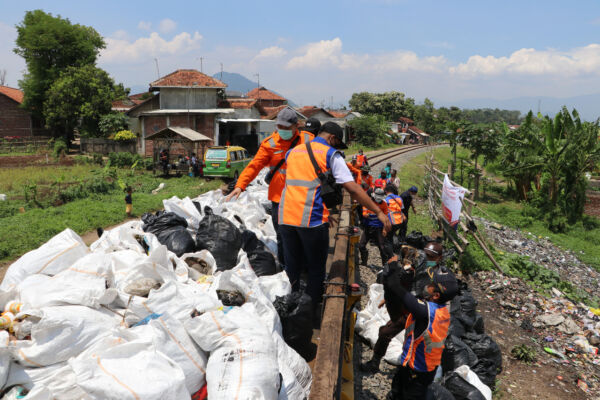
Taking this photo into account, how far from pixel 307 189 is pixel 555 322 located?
17.3 ft

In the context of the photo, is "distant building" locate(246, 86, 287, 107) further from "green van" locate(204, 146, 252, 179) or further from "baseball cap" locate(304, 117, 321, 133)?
"baseball cap" locate(304, 117, 321, 133)

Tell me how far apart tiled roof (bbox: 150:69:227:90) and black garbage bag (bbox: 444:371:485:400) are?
72.1 feet

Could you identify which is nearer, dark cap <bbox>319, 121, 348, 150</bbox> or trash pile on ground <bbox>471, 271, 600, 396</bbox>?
dark cap <bbox>319, 121, 348, 150</bbox>

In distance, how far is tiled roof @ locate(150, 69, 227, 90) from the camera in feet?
75.9

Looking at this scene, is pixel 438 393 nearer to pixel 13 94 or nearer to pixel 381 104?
pixel 13 94

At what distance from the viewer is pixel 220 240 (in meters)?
4.04

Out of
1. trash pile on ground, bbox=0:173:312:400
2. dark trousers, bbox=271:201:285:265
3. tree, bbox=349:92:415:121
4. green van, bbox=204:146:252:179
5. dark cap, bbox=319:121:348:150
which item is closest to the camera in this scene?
trash pile on ground, bbox=0:173:312:400

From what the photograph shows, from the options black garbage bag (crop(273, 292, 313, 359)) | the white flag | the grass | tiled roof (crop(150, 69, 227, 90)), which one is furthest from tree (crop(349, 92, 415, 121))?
black garbage bag (crop(273, 292, 313, 359))

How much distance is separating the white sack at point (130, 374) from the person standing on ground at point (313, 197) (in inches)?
51.9

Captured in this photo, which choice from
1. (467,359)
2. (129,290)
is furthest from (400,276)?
(129,290)

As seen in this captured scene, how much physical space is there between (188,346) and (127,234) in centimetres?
207

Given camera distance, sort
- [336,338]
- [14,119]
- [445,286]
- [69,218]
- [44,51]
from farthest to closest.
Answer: [14,119]
[44,51]
[69,218]
[445,286]
[336,338]

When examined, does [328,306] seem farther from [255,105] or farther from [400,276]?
[255,105]

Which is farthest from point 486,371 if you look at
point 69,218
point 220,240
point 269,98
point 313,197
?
point 269,98
